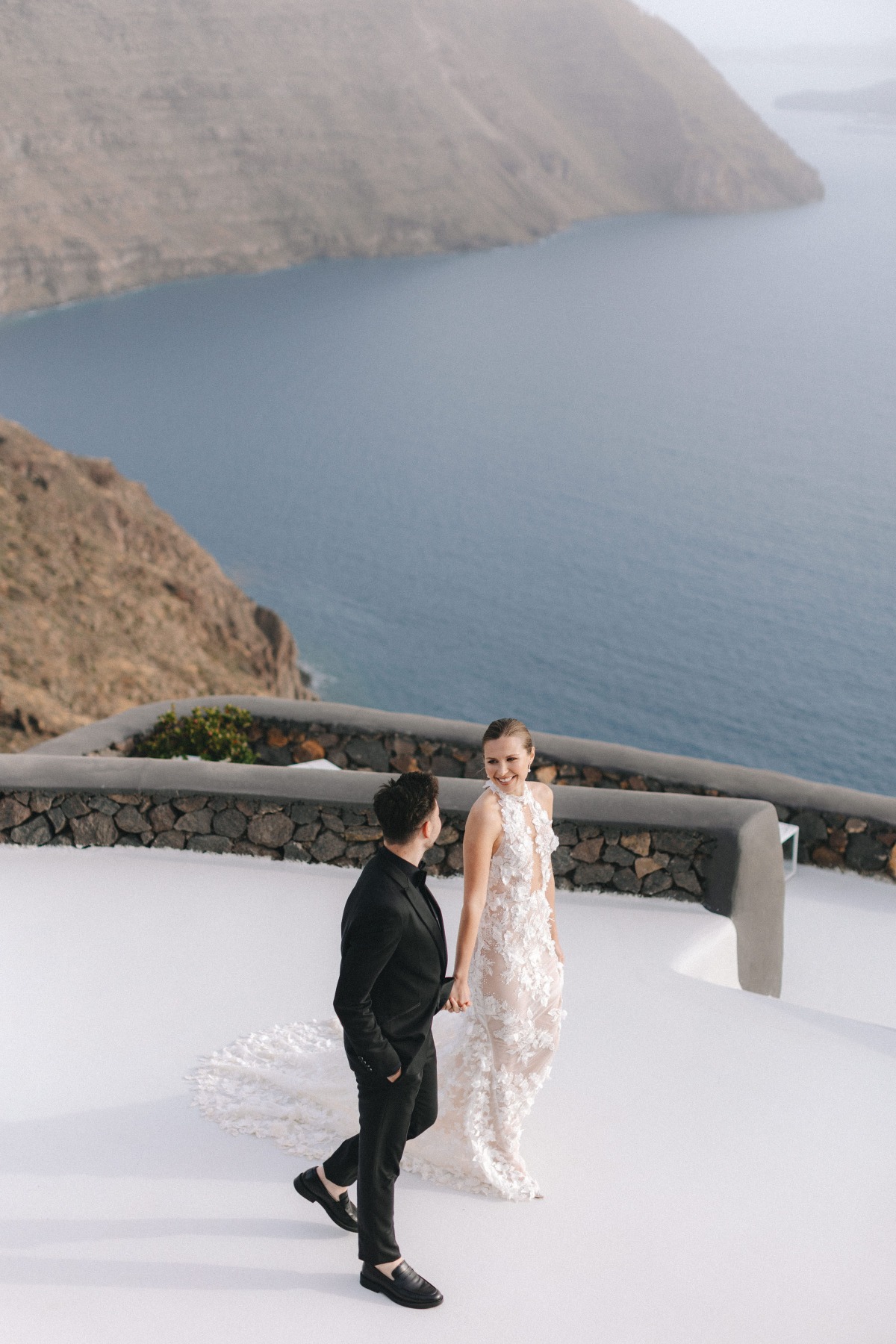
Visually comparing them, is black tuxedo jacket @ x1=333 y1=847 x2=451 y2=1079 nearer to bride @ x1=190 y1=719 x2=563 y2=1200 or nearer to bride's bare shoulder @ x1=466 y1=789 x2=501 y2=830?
bride @ x1=190 y1=719 x2=563 y2=1200

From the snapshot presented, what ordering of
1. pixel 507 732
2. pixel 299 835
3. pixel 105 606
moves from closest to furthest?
1. pixel 507 732
2. pixel 299 835
3. pixel 105 606

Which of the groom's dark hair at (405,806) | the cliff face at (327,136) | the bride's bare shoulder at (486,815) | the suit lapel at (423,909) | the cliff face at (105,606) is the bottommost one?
the cliff face at (105,606)

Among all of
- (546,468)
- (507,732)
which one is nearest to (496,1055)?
(507,732)

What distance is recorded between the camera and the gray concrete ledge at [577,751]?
928 centimetres

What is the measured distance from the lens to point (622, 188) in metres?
124

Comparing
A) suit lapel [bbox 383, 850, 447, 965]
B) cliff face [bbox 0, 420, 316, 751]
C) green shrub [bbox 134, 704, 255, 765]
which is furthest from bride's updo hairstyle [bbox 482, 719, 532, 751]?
cliff face [bbox 0, 420, 316, 751]

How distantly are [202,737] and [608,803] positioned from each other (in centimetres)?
411

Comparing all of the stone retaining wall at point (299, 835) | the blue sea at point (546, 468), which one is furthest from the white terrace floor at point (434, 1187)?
the blue sea at point (546, 468)

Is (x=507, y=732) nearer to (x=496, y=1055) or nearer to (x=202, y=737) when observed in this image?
(x=496, y=1055)

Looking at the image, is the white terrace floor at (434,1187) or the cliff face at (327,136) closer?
the white terrace floor at (434,1187)

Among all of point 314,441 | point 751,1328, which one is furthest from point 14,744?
point 314,441

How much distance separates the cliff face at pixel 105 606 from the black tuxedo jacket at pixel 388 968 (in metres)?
19.4

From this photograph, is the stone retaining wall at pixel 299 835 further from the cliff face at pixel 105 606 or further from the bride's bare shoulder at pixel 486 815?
the cliff face at pixel 105 606

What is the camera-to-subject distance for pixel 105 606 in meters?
28.8
